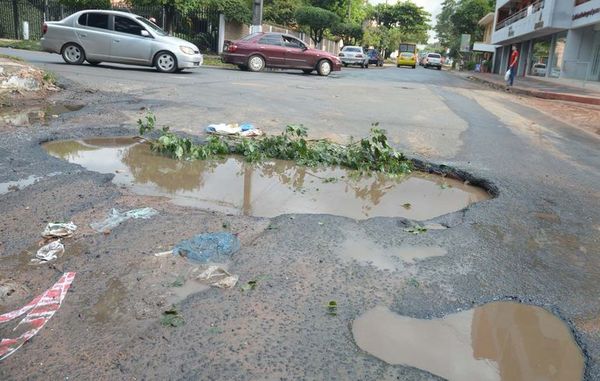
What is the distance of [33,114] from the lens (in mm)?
8297

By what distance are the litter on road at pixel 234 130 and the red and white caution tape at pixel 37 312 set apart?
446 centimetres

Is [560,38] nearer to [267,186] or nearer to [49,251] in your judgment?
[267,186]

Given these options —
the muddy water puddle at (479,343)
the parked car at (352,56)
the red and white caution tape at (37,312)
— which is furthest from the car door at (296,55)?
the muddy water puddle at (479,343)

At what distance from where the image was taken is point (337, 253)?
377 centimetres

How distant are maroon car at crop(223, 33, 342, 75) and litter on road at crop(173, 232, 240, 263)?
1754 cm

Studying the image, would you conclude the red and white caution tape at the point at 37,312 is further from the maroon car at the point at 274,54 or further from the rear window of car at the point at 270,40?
the rear window of car at the point at 270,40

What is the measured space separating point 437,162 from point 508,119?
5591 millimetres

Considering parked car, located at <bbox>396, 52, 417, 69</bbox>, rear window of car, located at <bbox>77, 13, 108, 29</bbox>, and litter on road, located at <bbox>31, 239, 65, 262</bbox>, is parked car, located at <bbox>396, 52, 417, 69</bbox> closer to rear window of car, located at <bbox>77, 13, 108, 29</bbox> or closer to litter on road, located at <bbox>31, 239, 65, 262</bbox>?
rear window of car, located at <bbox>77, 13, 108, 29</bbox>

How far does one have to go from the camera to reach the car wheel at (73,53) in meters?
15.0

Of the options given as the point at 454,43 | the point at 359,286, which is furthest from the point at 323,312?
the point at 454,43

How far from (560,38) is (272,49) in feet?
65.7

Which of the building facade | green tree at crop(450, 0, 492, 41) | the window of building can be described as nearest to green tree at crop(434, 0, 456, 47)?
green tree at crop(450, 0, 492, 41)

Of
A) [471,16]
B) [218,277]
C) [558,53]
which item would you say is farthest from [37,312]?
[471,16]

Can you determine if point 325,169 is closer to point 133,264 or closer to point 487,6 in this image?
point 133,264
